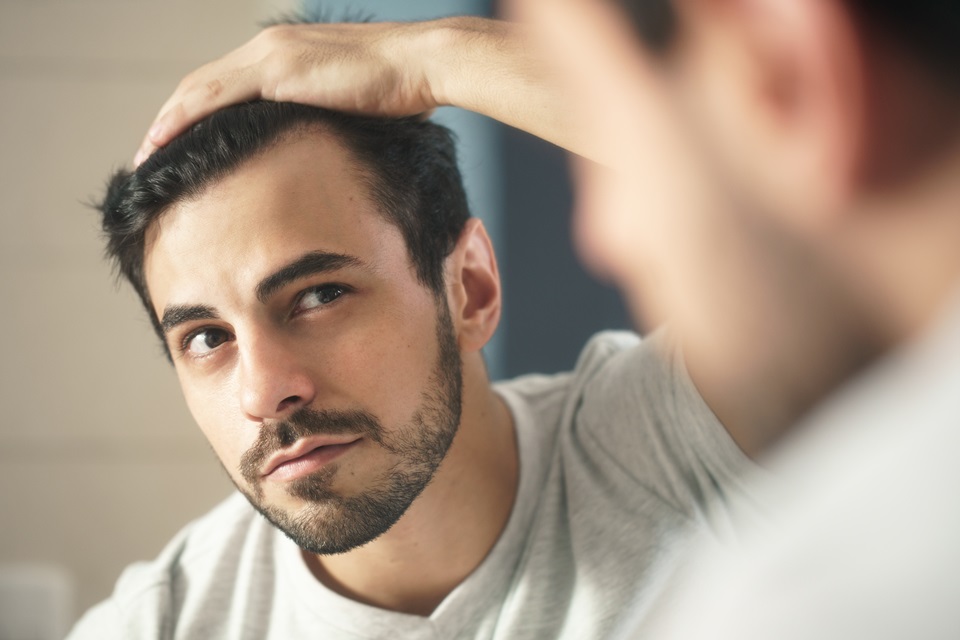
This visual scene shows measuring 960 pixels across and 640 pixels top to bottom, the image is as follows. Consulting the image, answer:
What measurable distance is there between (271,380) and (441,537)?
0.34 m

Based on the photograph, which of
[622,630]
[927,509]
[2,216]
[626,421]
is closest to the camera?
[927,509]

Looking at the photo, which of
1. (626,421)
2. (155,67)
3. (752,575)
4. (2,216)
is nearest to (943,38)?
(752,575)

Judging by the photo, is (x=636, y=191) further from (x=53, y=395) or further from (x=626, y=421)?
(x=53, y=395)

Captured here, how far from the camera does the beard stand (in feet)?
2.99

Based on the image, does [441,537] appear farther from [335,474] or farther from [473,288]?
[473,288]

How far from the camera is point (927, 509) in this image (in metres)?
0.42

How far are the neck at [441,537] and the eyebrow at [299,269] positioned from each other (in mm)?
250

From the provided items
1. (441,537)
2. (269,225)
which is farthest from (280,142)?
(441,537)

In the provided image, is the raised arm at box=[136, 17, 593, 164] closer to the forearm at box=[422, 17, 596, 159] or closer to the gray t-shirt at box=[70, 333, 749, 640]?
the forearm at box=[422, 17, 596, 159]

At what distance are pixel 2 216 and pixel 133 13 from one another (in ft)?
1.72

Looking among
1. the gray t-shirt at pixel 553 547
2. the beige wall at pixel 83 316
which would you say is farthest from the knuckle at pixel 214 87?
the beige wall at pixel 83 316

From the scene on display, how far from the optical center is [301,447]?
90cm

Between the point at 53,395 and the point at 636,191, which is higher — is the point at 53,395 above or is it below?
below

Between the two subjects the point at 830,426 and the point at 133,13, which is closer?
the point at 830,426
